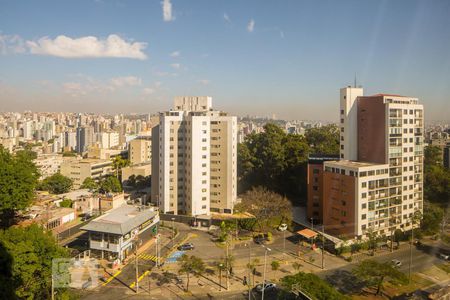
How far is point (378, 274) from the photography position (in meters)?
6.67

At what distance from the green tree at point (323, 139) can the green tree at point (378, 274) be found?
27.2ft

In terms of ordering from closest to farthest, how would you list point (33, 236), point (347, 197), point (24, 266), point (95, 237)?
point (24, 266) < point (33, 236) < point (95, 237) < point (347, 197)

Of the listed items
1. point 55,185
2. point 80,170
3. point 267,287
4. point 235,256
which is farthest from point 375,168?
point 80,170

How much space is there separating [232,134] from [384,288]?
688 cm

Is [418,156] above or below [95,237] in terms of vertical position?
above

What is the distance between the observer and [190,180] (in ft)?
40.1

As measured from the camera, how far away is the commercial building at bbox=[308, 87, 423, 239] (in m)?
9.23

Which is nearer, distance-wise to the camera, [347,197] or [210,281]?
[210,281]

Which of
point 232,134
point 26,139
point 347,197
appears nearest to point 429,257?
point 347,197

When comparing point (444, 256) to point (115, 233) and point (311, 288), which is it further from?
point (115, 233)

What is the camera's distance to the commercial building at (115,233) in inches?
323

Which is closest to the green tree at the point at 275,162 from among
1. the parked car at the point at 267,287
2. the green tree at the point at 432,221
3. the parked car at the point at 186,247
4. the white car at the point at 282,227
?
the white car at the point at 282,227

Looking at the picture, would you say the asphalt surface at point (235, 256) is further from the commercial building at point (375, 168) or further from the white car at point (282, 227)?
the commercial building at point (375, 168)

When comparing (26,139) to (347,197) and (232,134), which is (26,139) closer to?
(232,134)
